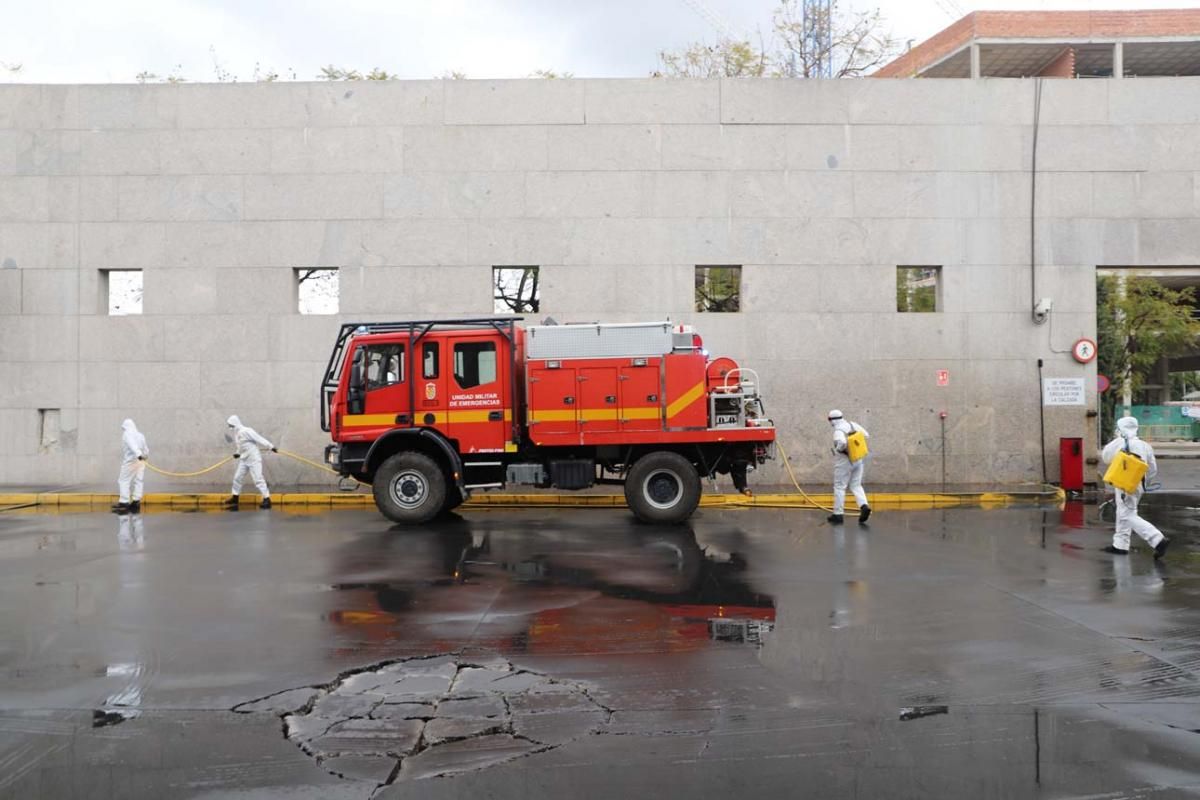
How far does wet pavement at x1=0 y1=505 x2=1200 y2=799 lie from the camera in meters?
4.65

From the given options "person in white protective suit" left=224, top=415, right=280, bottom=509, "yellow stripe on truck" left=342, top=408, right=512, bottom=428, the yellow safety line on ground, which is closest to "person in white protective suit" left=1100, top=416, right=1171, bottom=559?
the yellow safety line on ground

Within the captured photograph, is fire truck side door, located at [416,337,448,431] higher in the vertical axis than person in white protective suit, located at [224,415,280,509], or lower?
higher

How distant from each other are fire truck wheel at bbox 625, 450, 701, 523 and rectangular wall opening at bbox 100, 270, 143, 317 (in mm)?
11657

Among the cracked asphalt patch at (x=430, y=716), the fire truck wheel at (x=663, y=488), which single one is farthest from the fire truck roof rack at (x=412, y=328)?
the cracked asphalt patch at (x=430, y=716)

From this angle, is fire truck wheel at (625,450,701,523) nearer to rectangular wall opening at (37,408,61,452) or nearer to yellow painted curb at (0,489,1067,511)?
yellow painted curb at (0,489,1067,511)

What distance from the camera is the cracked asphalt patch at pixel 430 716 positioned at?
15.8 ft

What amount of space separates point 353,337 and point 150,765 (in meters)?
10.1

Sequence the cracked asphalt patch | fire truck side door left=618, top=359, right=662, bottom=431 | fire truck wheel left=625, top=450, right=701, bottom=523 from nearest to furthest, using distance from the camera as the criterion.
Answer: the cracked asphalt patch < fire truck wheel left=625, top=450, right=701, bottom=523 < fire truck side door left=618, top=359, right=662, bottom=431

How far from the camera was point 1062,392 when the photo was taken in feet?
60.4

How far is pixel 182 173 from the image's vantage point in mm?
18844

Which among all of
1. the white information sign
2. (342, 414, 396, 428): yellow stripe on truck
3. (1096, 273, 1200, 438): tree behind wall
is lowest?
(342, 414, 396, 428): yellow stripe on truck

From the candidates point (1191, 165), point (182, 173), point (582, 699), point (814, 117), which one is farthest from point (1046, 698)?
point (182, 173)

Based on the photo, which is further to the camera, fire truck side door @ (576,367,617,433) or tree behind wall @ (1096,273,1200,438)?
tree behind wall @ (1096,273,1200,438)

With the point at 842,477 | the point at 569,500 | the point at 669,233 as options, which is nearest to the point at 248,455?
the point at 569,500
